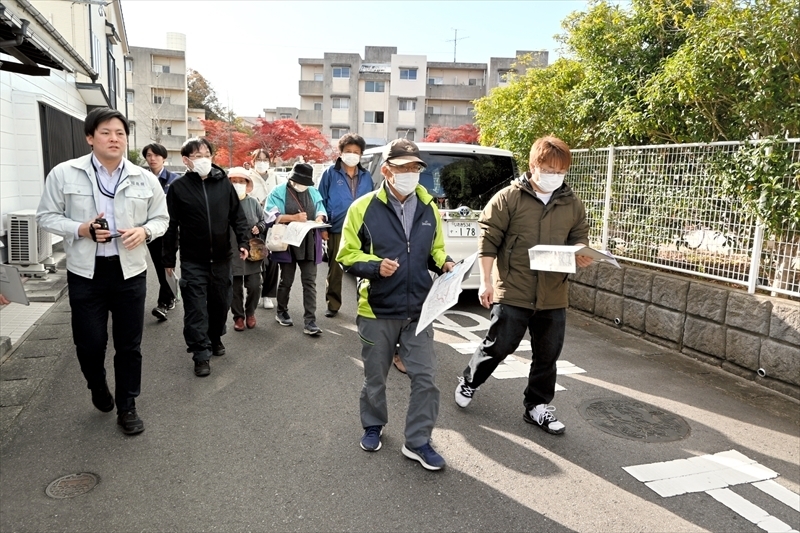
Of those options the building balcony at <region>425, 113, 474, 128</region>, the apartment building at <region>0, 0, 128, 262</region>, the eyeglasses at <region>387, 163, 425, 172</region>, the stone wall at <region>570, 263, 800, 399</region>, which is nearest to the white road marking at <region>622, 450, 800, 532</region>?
the stone wall at <region>570, 263, 800, 399</region>

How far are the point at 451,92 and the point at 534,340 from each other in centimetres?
4263

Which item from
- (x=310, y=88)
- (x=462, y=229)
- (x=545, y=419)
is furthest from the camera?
(x=310, y=88)

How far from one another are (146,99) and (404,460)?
151 feet

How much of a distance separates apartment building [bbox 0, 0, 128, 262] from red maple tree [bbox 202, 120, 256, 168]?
21.2 metres

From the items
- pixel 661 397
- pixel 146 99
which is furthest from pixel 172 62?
pixel 661 397

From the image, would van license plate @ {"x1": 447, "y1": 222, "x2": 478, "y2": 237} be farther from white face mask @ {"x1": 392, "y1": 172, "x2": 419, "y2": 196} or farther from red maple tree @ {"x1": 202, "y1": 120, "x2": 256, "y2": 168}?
red maple tree @ {"x1": 202, "y1": 120, "x2": 256, "y2": 168}

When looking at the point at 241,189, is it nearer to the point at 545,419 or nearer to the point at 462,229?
the point at 462,229

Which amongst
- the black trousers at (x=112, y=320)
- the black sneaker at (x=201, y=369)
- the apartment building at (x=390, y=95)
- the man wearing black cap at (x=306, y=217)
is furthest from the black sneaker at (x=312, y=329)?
the apartment building at (x=390, y=95)

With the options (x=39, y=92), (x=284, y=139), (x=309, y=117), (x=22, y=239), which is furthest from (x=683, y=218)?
(x=309, y=117)

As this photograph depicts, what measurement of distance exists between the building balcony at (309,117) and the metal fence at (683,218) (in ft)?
129

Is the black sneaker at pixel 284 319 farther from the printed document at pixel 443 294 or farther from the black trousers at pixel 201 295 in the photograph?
the printed document at pixel 443 294

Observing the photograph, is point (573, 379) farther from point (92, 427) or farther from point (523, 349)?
point (92, 427)

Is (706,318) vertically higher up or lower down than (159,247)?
lower down

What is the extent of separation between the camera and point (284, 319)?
6348 mm
